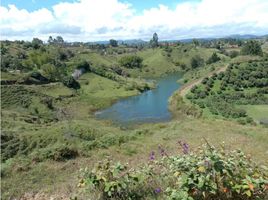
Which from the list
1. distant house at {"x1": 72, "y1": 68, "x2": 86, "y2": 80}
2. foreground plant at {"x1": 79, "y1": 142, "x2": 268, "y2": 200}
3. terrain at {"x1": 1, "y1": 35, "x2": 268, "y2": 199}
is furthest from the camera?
distant house at {"x1": 72, "y1": 68, "x2": 86, "y2": 80}

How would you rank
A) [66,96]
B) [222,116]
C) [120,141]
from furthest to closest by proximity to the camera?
[66,96] < [222,116] < [120,141]

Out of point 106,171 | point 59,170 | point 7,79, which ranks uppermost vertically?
point 106,171

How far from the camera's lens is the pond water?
5609 cm

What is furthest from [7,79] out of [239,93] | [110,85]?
[239,93]

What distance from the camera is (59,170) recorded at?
11430 millimetres

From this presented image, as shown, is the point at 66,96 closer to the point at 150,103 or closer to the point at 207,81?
A: the point at 150,103

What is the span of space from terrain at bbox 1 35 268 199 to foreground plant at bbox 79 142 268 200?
0.66 metres

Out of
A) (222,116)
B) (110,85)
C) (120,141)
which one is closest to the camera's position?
(120,141)

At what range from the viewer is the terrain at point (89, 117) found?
41.4ft

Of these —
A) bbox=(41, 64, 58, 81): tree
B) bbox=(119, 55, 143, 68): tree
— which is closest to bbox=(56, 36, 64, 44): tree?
bbox=(119, 55, 143, 68): tree

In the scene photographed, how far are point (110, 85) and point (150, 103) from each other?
18.5 metres

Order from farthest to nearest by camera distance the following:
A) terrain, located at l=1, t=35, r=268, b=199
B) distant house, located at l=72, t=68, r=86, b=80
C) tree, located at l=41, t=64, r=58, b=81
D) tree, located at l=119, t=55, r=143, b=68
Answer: tree, located at l=119, t=55, r=143, b=68 → distant house, located at l=72, t=68, r=86, b=80 → tree, located at l=41, t=64, r=58, b=81 → terrain, located at l=1, t=35, r=268, b=199

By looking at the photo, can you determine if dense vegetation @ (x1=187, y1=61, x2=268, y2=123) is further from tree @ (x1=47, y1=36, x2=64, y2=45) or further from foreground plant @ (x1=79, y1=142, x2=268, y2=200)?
tree @ (x1=47, y1=36, x2=64, y2=45)

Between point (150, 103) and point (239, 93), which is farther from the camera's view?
point (150, 103)
